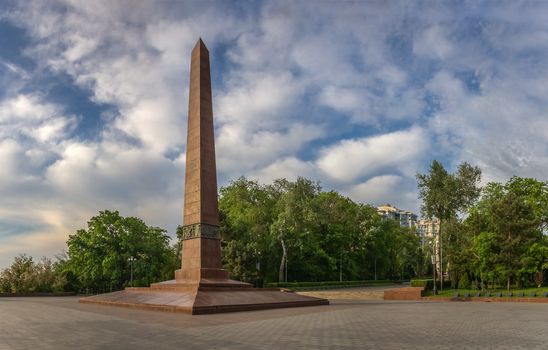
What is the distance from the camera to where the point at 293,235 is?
44.7 m

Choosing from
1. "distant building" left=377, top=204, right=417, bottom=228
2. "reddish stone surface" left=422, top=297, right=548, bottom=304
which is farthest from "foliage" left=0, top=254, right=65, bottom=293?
"distant building" left=377, top=204, right=417, bottom=228

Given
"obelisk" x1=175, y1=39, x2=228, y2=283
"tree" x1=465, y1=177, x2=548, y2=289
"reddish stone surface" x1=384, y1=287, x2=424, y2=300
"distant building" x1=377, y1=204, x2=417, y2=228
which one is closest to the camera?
"obelisk" x1=175, y1=39, x2=228, y2=283

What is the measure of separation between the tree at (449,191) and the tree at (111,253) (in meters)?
27.5

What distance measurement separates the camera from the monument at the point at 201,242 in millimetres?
18672

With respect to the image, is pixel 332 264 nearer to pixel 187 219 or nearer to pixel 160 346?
pixel 187 219

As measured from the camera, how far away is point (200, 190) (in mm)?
21109

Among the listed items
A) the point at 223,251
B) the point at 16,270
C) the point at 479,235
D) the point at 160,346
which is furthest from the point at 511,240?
the point at 16,270

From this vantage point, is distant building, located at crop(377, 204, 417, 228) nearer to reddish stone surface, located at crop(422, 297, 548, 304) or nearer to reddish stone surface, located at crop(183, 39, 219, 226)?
reddish stone surface, located at crop(422, 297, 548, 304)

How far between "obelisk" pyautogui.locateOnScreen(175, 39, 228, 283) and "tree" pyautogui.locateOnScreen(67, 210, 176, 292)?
18597mm

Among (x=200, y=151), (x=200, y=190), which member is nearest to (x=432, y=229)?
(x=200, y=190)

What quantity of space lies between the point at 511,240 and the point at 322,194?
24.8 meters

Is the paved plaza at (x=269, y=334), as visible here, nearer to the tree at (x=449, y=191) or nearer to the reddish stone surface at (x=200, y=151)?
the reddish stone surface at (x=200, y=151)

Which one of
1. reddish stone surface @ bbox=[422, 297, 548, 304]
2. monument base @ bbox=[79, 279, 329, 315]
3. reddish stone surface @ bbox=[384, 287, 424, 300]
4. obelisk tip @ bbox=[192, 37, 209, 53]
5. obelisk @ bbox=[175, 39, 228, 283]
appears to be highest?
→ obelisk tip @ bbox=[192, 37, 209, 53]

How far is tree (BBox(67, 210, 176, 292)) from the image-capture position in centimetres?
3769
